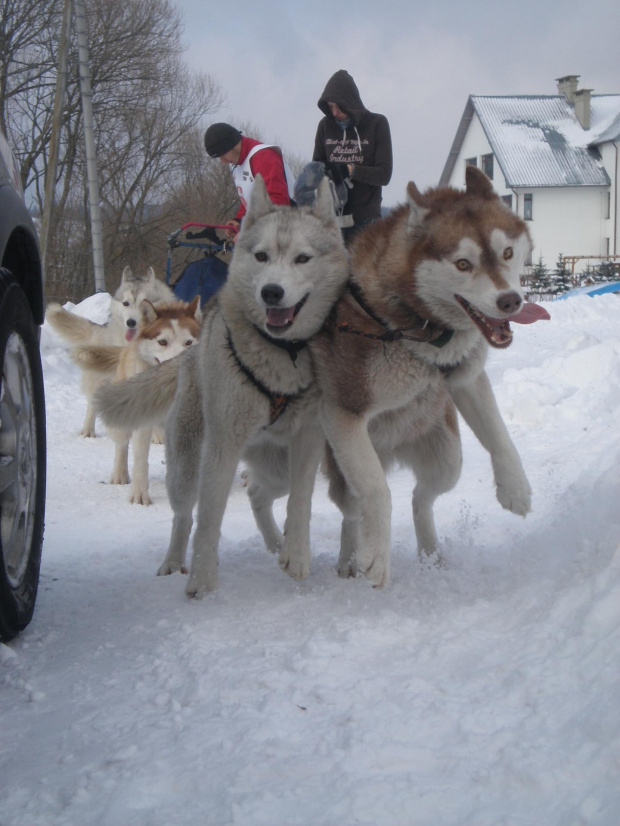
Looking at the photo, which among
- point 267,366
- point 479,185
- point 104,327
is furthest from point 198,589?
point 104,327

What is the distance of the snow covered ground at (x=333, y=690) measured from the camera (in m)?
1.61

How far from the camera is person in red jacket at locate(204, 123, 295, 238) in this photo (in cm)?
532

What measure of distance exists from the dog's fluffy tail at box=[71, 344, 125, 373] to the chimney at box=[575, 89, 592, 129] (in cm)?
3796

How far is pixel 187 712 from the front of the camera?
2.08 metres

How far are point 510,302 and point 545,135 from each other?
40516mm

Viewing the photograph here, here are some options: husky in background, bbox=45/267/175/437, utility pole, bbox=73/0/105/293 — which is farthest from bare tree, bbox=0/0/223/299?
husky in background, bbox=45/267/175/437

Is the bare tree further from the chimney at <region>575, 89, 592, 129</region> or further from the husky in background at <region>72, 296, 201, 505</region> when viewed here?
the chimney at <region>575, 89, 592, 129</region>

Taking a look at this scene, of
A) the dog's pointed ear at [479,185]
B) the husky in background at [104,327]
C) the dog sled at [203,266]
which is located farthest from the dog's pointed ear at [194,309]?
the dog's pointed ear at [479,185]

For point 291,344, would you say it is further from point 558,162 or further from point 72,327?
point 558,162

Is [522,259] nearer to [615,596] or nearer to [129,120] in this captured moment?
[615,596]

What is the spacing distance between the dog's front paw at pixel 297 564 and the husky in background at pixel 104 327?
16.1ft

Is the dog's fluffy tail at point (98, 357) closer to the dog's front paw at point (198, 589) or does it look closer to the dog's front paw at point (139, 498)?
the dog's front paw at point (139, 498)

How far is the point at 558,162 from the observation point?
3853 cm

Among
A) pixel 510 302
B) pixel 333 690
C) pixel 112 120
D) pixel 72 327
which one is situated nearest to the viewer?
pixel 333 690
